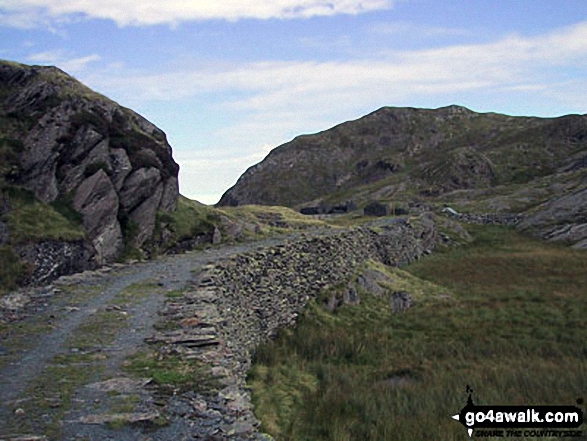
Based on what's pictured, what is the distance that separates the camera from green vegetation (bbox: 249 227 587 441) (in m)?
14.5

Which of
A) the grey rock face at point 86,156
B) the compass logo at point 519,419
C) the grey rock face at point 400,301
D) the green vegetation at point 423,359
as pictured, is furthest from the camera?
the grey rock face at point 400,301

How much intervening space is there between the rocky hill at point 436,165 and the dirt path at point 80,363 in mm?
57274

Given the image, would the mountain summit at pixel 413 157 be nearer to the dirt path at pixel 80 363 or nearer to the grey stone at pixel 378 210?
the grey stone at pixel 378 210

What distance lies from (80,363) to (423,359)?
14.4m

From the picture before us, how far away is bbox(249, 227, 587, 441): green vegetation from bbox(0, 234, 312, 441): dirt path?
4.02 metres

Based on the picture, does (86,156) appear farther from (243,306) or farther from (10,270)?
(243,306)

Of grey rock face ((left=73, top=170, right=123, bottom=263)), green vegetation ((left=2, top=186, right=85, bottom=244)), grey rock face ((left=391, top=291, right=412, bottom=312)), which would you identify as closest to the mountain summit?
grey rock face ((left=391, top=291, right=412, bottom=312))

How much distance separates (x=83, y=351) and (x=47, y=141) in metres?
14.9

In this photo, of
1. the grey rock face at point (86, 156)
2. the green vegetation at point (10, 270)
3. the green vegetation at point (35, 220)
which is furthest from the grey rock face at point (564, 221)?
the green vegetation at point (10, 270)

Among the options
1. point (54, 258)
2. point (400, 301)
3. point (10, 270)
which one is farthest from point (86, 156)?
point (400, 301)

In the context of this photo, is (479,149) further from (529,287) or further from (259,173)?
(529,287)

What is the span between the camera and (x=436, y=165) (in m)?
133

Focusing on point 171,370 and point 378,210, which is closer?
point 171,370

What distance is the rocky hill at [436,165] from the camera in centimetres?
9444
